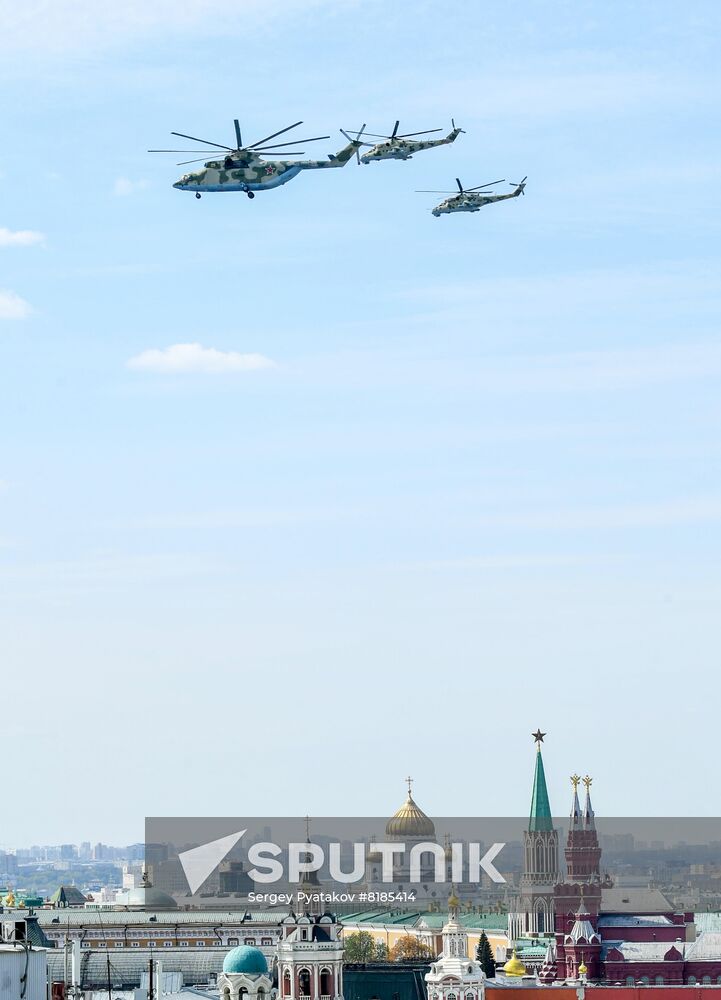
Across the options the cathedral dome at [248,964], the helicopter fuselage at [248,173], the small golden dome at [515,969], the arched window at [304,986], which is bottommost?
the arched window at [304,986]

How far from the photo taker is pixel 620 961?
195 meters

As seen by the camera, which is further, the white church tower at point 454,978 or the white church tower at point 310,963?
the white church tower at point 454,978

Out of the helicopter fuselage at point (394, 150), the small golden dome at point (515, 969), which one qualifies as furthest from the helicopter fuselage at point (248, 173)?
the small golden dome at point (515, 969)

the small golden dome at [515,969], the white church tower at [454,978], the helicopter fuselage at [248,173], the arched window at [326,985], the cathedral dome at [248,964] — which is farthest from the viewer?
the small golden dome at [515,969]

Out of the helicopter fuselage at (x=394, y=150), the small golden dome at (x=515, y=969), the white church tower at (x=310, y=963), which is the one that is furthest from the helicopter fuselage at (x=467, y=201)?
the small golden dome at (x=515, y=969)

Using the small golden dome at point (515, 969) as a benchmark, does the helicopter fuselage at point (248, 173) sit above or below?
above

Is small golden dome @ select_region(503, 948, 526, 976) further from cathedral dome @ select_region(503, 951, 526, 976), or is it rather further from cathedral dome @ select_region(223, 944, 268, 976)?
cathedral dome @ select_region(223, 944, 268, 976)

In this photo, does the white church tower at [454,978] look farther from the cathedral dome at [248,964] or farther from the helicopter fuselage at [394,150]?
the helicopter fuselage at [394,150]

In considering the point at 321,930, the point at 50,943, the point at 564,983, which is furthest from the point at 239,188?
the point at 50,943

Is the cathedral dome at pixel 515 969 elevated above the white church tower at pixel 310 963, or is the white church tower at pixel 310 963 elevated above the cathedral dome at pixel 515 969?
the cathedral dome at pixel 515 969

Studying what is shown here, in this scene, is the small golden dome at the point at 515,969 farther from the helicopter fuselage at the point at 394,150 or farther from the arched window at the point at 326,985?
the helicopter fuselage at the point at 394,150

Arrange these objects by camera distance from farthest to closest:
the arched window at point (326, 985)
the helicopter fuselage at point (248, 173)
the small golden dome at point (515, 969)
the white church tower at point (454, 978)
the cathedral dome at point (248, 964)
Result: the small golden dome at point (515, 969) < the white church tower at point (454, 978) < the cathedral dome at point (248, 964) < the arched window at point (326, 985) < the helicopter fuselage at point (248, 173)

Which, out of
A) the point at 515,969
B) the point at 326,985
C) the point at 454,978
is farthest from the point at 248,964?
the point at 515,969

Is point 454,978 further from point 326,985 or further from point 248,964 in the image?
point 248,964
